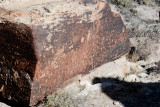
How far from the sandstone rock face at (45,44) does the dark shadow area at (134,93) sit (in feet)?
2.05

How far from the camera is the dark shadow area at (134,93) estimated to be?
3.66m

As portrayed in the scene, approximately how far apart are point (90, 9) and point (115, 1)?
5368 millimetres

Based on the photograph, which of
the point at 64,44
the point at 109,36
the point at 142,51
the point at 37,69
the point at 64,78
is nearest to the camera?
the point at 37,69

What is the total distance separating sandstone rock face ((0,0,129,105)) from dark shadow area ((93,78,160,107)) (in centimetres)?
63

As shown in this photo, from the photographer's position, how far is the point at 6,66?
373cm

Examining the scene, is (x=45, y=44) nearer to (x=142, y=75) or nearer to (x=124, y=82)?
(x=124, y=82)

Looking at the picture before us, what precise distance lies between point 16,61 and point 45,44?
19.2 inches

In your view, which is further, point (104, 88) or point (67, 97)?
point (104, 88)

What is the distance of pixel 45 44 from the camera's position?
3438 millimetres

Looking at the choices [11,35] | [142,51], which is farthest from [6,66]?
[142,51]

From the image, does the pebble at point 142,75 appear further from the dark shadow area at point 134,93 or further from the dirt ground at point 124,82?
the dark shadow area at point 134,93

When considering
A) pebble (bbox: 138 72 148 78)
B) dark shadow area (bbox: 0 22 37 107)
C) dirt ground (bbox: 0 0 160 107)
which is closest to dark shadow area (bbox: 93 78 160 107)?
dirt ground (bbox: 0 0 160 107)

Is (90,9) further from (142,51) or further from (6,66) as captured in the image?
(142,51)

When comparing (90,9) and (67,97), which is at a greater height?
(90,9)
